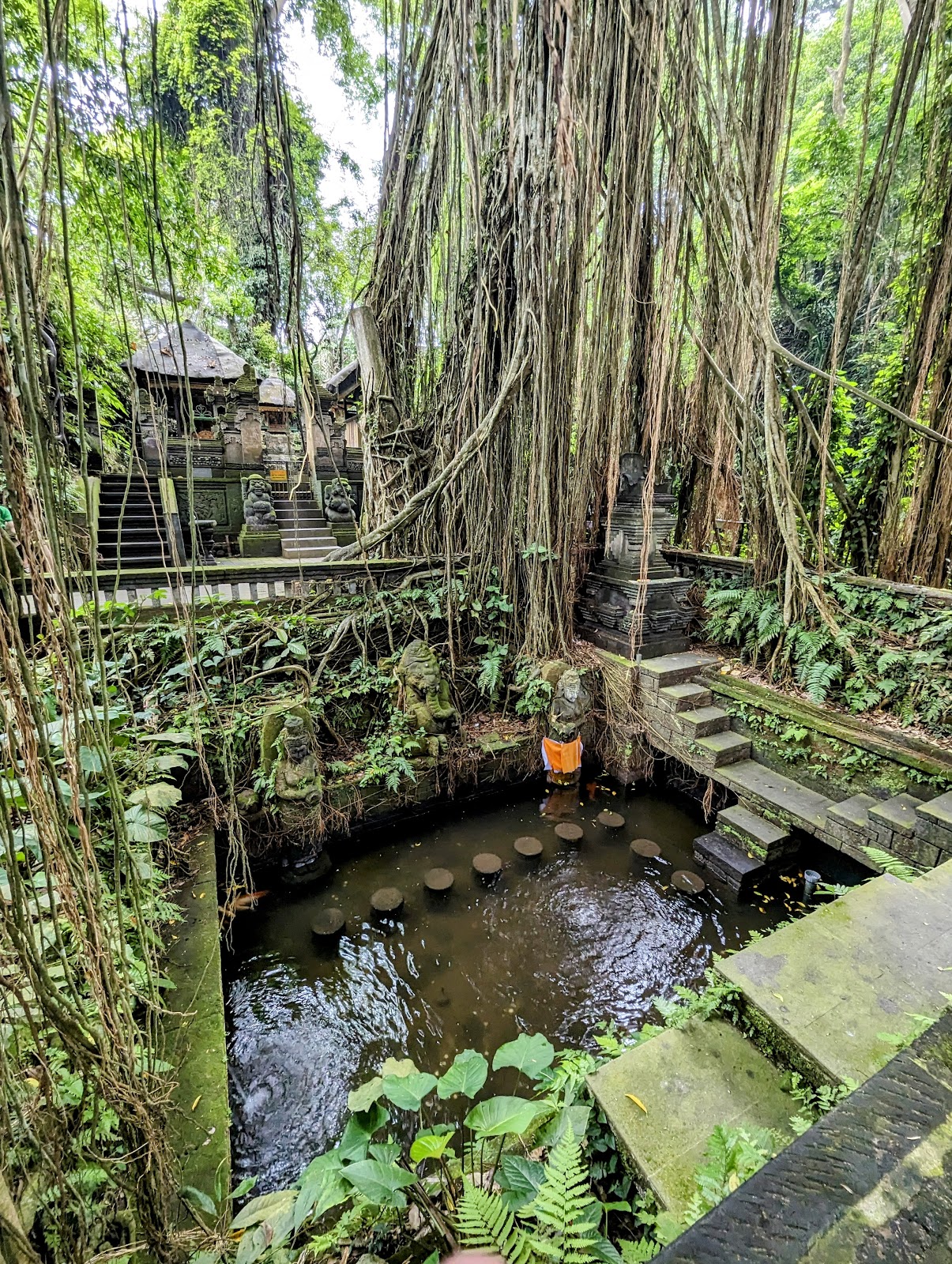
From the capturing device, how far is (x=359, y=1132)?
117 centimetres

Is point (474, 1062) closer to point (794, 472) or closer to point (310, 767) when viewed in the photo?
point (310, 767)

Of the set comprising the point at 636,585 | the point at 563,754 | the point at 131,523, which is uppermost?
the point at 131,523

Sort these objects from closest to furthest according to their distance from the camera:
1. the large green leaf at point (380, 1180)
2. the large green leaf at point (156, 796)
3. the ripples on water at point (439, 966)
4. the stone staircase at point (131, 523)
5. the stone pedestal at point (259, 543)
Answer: the large green leaf at point (380, 1180) → the ripples on water at point (439, 966) → the large green leaf at point (156, 796) → the stone staircase at point (131, 523) → the stone pedestal at point (259, 543)

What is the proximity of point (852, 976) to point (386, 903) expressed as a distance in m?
1.98

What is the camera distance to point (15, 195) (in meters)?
0.63

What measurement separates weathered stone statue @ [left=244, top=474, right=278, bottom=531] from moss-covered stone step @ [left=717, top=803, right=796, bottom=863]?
7.12m

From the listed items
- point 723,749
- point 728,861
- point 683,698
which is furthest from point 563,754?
point 728,861

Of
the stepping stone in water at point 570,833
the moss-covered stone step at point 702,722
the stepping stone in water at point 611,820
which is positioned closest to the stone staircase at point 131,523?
the stepping stone in water at point 570,833

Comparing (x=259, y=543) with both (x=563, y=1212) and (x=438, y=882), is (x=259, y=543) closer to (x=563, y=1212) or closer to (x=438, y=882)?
(x=438, y=882)

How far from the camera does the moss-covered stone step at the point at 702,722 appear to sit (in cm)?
353

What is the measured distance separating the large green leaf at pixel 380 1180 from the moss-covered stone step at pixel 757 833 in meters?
2.59

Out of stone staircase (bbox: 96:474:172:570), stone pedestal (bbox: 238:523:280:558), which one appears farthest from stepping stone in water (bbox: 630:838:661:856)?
stone pedestal (bbox: 238:523:280:558)

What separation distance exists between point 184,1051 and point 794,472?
14.9ft

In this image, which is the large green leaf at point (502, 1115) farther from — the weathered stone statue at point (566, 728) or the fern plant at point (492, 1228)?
the weathered stone statue at point (566, 728)
